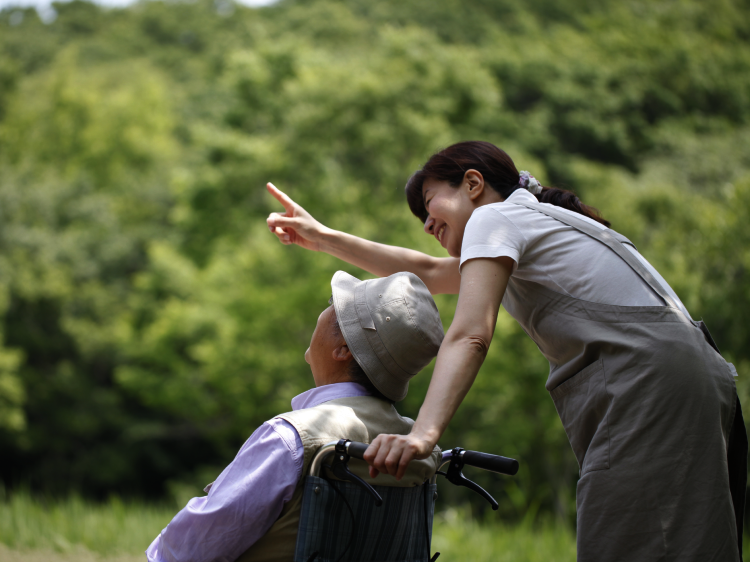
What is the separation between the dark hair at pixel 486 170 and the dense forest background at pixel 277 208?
537cm

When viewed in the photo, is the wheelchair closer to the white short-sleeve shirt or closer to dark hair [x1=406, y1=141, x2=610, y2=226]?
the white short-sleeve shirt

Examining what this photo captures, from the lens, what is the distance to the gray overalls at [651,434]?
52.8 inches

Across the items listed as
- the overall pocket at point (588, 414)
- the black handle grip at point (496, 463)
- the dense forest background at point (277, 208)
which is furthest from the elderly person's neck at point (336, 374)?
the dense forest background at point (277, 208)

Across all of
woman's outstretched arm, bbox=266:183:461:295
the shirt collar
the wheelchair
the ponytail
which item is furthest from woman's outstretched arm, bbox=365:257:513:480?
woman's outstretched arm, bbox=266:183:461:295

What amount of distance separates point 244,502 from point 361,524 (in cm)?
27

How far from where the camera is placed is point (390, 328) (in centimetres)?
157

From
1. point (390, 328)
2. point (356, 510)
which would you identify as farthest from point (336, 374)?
point (356, 510)

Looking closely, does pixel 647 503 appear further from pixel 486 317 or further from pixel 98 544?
pixel 98 544

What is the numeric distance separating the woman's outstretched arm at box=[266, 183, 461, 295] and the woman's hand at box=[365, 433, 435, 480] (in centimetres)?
96

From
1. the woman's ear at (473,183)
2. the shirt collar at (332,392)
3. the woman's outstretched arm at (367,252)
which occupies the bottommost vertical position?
the shirt collar at (332,392)

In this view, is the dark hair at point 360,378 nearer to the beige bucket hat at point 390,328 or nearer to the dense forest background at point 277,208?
the beige bucket hat at point 390,328

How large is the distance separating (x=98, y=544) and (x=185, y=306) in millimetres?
11046

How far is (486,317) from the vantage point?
136 cm

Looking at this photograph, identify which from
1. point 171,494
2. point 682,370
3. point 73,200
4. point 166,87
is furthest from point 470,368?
point 166,87
